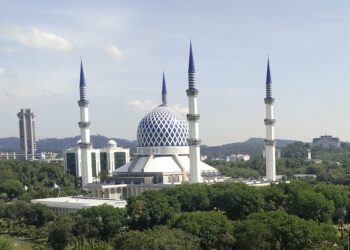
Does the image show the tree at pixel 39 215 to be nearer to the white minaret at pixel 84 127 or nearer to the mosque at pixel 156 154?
the mosque at pixel 156 154

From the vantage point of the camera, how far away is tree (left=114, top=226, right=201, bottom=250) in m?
20.7

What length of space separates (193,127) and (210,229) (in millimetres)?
20256

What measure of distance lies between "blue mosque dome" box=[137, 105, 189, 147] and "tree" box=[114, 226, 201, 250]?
1115 inches

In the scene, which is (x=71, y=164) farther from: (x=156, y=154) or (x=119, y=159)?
(x=156, y=154)

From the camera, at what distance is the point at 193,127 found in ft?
144

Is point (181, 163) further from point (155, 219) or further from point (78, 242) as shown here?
point (78, 242)

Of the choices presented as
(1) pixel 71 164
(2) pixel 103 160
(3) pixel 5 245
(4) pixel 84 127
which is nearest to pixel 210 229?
(3) pixel 5 245

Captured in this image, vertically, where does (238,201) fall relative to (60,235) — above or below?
above

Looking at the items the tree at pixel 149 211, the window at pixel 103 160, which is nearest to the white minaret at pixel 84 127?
the window at pixel 103 160

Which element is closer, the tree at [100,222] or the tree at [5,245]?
the tree at [5,245]

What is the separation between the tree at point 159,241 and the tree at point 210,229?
3.09ft

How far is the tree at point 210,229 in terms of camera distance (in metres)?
24.1

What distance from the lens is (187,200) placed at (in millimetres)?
34125

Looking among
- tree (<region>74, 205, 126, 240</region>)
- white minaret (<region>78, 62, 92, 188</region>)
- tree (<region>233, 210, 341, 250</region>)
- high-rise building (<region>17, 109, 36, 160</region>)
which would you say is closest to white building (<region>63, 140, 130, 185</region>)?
white minaret (<region>78, 62, 92, 188</region>)
